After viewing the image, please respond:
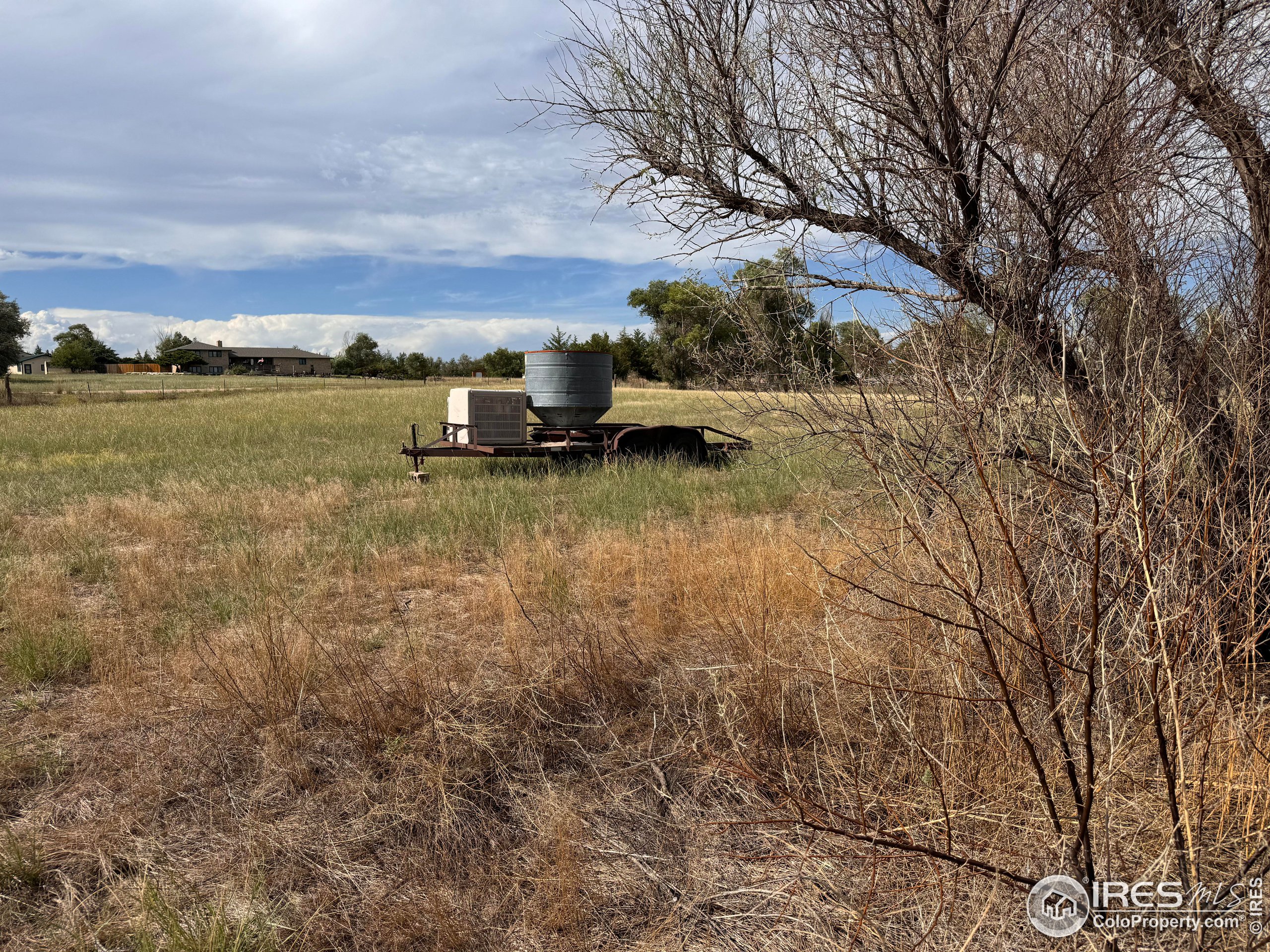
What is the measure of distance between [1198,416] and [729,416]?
567 inches

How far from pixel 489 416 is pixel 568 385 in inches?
61.4

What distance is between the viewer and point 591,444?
12.0 m

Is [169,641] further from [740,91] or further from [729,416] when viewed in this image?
[729,416]

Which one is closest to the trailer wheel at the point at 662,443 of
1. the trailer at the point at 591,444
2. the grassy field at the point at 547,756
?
the trailer at the point at 591,444

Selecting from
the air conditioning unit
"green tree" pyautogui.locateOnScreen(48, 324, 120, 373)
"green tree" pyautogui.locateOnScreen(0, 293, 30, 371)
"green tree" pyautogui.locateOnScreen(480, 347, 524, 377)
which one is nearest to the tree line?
the air conditioning unit

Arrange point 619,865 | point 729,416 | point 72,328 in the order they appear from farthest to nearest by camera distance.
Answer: point 72,328 < point 729,416 < point 619,865

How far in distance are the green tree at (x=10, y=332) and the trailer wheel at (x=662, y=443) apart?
47.7m

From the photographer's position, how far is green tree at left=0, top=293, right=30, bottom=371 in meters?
42.5

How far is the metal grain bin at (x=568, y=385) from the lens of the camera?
39.0ft

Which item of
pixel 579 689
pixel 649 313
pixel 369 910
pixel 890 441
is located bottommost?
pixel 369 910

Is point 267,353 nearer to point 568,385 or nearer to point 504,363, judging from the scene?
point 504,363

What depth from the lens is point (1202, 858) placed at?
238 cm

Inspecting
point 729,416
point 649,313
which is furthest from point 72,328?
point 729,416

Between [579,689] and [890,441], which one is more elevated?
[890,441]
